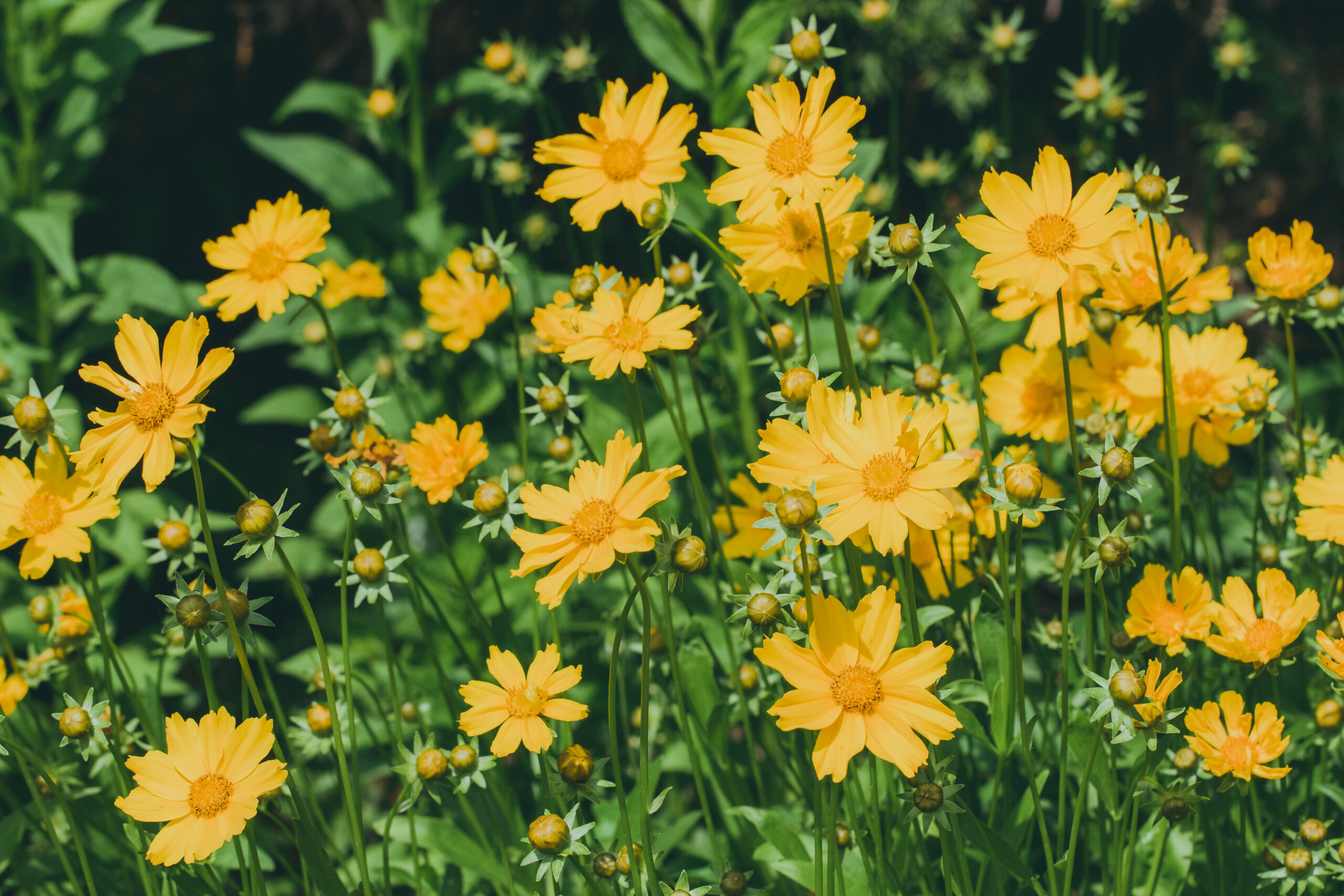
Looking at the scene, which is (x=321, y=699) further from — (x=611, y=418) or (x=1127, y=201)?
(x=1127, y=201)

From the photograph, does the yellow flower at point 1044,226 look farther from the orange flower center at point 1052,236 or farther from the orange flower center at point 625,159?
the orange flower center at point 625,159

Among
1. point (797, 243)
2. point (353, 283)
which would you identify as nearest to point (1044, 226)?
point (797, 243)

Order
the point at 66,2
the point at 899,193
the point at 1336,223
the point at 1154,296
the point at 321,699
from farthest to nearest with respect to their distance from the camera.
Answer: the point at 899,193, the point at 1336,223, the point at 66,2, the point at 321,699, the point at 1154,296

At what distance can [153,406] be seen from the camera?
107cm

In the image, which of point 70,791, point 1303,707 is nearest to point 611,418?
point 70,791

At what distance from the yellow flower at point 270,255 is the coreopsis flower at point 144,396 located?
0.63ft

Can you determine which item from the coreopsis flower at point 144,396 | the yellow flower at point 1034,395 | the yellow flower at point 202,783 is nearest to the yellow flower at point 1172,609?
the yellow flower at point 1034,395

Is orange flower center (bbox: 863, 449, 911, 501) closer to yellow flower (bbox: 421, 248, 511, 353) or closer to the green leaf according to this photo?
yellow flower (bbox: 421, 248, 511, 353)

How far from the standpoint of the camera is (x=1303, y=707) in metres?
1.50

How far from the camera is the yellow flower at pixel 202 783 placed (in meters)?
0.98

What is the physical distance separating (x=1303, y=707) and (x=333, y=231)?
2.21 m

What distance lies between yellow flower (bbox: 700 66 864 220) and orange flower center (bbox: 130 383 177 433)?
0.61 metres

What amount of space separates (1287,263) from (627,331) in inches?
33.8

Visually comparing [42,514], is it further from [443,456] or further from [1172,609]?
[1172,609]
